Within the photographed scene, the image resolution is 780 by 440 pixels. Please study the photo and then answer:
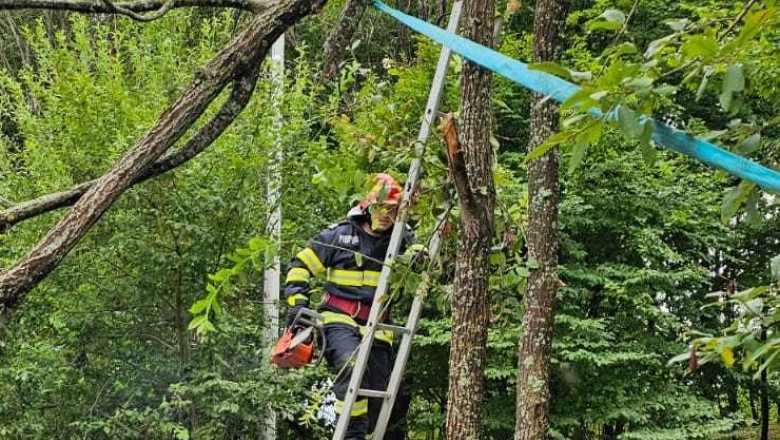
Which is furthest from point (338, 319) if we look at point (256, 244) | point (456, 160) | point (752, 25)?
point (752, 25)

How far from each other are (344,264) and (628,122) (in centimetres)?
367

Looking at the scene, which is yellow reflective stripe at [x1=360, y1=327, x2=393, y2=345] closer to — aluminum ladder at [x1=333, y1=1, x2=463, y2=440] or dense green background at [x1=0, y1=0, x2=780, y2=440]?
dense green background at [x1=0, y1=0, x2=780, y2=440]

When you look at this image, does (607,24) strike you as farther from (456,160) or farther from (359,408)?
(359,408)

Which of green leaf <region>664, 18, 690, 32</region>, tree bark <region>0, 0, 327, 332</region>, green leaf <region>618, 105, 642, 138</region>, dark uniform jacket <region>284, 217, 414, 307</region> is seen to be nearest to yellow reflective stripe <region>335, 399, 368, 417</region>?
dark uniform jacket <region>284, 217, 414, 307</region>

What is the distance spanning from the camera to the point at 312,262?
5.41 metres

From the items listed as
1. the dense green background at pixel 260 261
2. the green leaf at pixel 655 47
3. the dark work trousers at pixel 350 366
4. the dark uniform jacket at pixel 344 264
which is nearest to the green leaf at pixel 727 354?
the green leaf at pixel 655 47

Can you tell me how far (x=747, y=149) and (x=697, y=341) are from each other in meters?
0.46

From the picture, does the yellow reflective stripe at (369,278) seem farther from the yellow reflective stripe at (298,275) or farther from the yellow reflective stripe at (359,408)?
the yellow reflective stripe at (359,408)

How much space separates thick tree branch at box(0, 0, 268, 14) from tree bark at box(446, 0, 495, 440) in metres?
1.04

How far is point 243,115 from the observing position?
734cm

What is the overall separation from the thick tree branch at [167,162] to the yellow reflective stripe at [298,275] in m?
2.00

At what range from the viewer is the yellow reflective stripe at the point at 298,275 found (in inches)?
211

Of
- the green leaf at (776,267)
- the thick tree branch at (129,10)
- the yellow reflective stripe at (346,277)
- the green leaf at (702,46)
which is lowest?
the green leaf at (776,267)

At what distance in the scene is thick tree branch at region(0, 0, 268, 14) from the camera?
3.28 m
